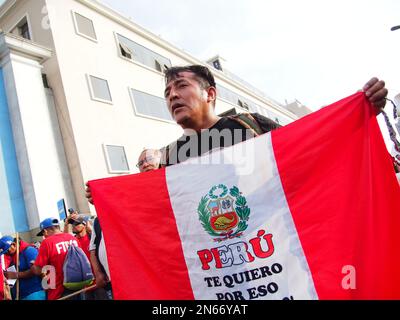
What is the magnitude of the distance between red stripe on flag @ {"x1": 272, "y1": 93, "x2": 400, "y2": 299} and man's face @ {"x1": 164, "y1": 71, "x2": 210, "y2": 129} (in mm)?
577

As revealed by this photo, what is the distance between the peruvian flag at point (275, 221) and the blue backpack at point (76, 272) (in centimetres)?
200

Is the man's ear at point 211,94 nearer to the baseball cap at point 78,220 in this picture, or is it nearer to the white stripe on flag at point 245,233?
the white stripe on flag at point 245,233

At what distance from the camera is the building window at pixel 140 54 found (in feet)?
51.2

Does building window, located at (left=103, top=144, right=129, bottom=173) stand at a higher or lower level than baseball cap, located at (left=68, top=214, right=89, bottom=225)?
higher

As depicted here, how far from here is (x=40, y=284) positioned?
154 inches

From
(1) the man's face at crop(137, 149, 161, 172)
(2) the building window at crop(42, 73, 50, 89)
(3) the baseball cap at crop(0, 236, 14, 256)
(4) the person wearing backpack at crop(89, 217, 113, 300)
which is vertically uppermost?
(2) the building window at crop(42, 73, 50, 89)

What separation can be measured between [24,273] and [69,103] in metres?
8.97

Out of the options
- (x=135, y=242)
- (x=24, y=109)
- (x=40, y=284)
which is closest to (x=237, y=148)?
(x=135, y=242)

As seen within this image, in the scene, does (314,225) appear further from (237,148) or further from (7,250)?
(7,250)

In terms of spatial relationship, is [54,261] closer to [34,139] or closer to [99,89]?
[34,139]

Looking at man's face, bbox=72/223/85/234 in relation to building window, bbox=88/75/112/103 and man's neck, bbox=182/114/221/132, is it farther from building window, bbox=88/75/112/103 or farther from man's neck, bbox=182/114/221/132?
building window, bbox=88/75/112/103

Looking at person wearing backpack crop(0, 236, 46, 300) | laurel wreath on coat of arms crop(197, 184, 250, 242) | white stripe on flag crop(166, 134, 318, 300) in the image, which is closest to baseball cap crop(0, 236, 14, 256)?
person wearing backpack crop(0, 236, 46, 300)

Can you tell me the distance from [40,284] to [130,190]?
8.89 ft

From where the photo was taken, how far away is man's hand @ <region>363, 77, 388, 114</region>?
1.65 metres
